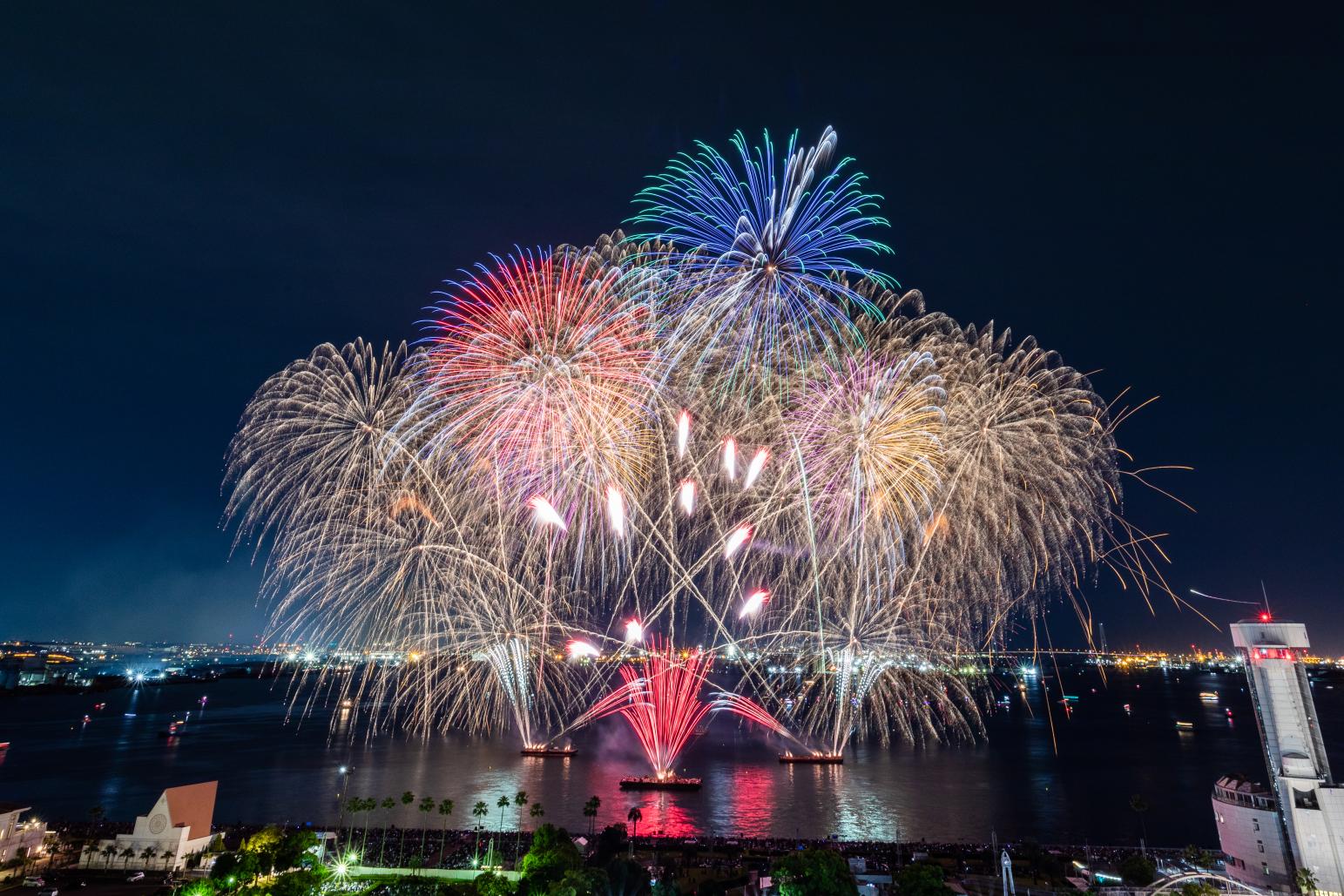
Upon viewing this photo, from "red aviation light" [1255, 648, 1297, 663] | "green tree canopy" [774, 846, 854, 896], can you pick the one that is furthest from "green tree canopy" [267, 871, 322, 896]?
"red aviation light" [1255, 648, 1297, 663]


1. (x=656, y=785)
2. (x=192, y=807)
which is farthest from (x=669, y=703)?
(x=192, y=807)

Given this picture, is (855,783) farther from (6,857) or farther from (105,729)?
(105,729)

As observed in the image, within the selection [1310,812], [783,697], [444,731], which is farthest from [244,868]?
[783,697]

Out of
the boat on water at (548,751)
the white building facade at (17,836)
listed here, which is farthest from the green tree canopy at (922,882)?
the boat on water at (548,751)

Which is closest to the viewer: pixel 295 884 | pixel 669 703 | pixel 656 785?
pixel 295 884

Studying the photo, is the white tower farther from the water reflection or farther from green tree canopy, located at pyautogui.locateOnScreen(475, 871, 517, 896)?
green tree canopy, located at pyautogui.locateOnScreen(475, 871, 517, 896)

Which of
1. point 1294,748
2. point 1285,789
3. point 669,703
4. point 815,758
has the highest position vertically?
point 669,703

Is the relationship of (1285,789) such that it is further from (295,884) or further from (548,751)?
(548,751)
